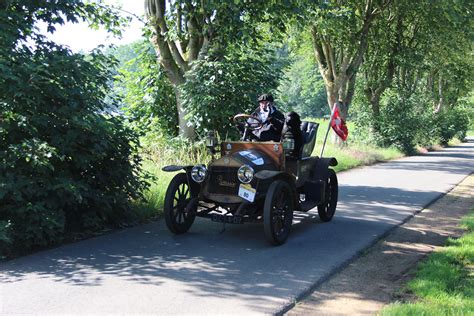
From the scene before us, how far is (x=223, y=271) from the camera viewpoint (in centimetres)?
546

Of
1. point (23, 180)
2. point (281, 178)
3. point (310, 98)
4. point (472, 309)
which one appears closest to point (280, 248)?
point (281, 178)

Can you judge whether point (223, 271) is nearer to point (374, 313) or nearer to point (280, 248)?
point (280, 248)

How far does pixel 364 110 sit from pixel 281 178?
77.3ft

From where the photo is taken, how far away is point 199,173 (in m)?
6.94

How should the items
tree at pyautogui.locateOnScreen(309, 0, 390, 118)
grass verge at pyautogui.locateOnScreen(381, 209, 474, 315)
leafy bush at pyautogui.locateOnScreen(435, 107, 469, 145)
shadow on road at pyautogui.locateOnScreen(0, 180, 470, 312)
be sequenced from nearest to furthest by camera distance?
1. grass verge at pyautogui.locateOnScreen(381, 209, 474, 315)
2. shadow on road at pyautogui.locateOnScreen(0, 180, 470, 312)
3. tree at pyautogui.locateOnScreen(309, 0, 390, 118)
4. leafy bush at pyautogui.locateOnScreen(435, 107, 469, 145)

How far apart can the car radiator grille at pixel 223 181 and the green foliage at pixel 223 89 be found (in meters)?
5.52

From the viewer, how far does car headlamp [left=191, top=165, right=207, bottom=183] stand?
6.91 meters

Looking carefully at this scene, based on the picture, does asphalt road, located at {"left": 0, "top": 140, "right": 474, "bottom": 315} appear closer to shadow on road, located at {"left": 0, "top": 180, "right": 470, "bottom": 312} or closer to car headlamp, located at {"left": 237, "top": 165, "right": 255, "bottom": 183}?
shadow on road, located at {"left": 0, "top": 180, "right": 470, "bottom": 312}

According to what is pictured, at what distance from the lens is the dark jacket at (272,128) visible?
Result: 25.1 ft

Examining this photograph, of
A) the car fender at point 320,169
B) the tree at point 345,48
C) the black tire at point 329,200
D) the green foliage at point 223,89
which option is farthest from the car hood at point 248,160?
the tree at point 345,48

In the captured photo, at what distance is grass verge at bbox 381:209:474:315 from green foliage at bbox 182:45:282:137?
7170mm

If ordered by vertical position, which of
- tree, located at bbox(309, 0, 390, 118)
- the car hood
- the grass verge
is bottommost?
the grass verge

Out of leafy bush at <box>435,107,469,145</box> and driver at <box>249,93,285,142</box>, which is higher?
leafy bush at <box>435,107,469,145</box>

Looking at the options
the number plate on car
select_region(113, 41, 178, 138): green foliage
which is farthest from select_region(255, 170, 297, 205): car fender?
select_region(113, 41, 178, 138): green foliage
